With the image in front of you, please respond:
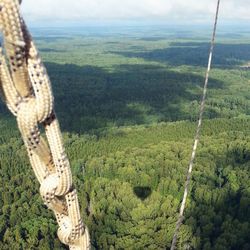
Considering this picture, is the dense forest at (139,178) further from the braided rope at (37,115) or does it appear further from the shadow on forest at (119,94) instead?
A: the braided rope at (37,115)

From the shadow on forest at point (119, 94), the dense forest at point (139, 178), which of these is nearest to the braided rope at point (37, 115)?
the dense forest at point (139, 178)

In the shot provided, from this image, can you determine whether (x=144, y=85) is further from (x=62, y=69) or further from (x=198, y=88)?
(x=62, y=69)

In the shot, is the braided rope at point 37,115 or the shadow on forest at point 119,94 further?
the shadow on forest at point 119,94

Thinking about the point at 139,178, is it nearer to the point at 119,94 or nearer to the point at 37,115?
the point at 37,115

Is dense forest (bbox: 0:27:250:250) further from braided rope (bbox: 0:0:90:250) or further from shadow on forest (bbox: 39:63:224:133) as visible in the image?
braided rope (bbox: 0:0:90:250)

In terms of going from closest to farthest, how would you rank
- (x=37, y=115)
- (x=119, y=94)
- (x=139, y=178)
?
(x=37, y=115) → (x=139, y=178) → (x=119, y=94)

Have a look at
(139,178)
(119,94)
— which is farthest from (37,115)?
(119,94)

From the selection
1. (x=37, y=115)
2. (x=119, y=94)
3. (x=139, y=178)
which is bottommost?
(x=119, y=94)
